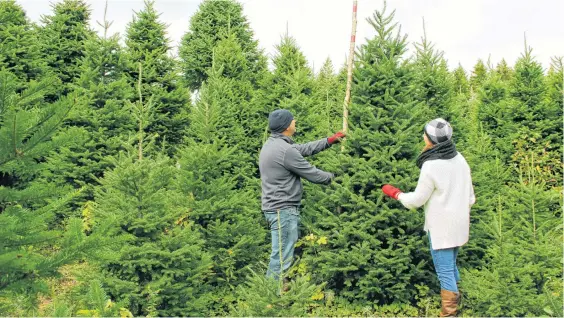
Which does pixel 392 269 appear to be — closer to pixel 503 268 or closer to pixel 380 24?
pixel 503 268

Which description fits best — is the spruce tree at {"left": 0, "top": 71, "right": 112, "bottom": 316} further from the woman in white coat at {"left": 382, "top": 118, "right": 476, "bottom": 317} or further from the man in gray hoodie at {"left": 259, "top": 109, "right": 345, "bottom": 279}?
the woman in white coat at {"left": 382, "top": 118, "right": 476, "bottom": 317}

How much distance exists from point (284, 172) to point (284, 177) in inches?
2.5

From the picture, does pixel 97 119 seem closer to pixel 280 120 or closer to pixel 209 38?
pixel 280 120

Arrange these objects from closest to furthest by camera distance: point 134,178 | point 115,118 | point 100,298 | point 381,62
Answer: point 100,298, point 134,178, point 381,62, point 115,118

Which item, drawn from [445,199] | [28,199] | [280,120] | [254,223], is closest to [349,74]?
[280,120]

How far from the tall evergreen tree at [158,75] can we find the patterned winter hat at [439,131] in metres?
8.59

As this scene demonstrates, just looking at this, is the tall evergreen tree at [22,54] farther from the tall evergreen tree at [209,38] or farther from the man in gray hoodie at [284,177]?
the man in gray hoodie at [284,177]

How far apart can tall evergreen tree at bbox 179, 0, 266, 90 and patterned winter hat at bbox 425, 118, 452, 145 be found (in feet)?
36.0

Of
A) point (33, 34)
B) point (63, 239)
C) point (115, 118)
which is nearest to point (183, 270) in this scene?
point (63, 239)

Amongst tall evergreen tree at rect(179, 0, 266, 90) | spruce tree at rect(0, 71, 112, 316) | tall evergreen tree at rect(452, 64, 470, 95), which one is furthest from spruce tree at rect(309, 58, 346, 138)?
tall evergreen tree at rect(452, 64, 470, 95)

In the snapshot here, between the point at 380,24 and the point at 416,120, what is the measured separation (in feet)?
4.63

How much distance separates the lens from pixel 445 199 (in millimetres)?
4520

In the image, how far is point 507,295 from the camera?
4.70 m

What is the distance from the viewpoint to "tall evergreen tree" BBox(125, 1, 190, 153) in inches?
477
